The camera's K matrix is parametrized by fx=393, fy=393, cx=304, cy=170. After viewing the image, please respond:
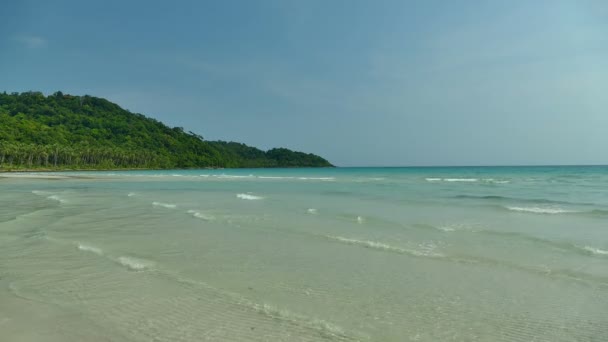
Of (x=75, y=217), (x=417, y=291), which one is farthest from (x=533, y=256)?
(x=75, y=217)

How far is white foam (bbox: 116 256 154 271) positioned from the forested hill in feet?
339

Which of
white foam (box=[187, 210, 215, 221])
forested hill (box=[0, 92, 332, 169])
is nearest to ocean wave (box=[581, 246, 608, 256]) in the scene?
white foam (box=[187, 210, 215, 221])

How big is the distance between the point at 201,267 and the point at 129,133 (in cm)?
17448

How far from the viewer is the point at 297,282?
6.30 meters

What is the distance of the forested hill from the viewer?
104 metres

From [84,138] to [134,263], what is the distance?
14674 cm

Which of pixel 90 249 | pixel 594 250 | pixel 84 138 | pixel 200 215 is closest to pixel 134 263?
pixel 90 249

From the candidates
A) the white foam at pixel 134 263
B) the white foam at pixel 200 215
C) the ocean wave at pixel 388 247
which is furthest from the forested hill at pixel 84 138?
the ocean wave at pixel 388 247

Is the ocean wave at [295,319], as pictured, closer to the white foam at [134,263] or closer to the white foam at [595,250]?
the white foam at [134,263]

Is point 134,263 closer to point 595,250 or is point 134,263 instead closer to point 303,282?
point 303,282

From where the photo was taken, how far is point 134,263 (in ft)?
24.3

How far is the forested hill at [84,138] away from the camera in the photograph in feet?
341

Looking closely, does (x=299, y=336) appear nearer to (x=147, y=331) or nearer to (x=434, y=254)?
(x=147, y=331)

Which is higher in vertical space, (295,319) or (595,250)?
(595,250)
